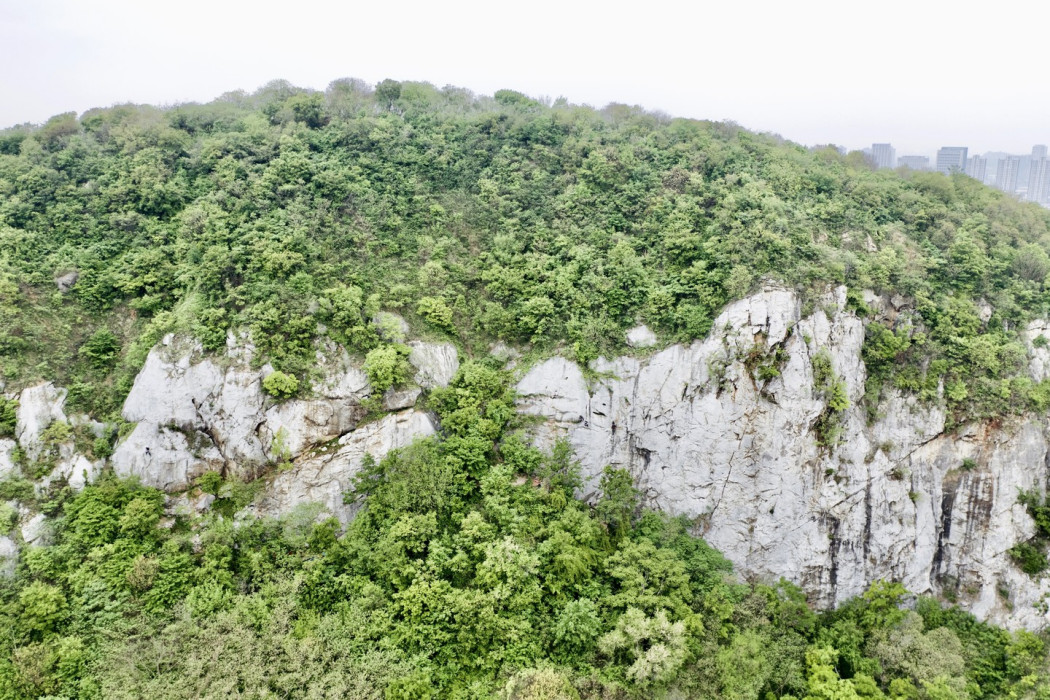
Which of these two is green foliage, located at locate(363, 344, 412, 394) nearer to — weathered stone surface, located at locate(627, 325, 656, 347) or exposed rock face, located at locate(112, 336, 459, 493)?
exposed rock face, located at locate(112, 336, 459, 493)

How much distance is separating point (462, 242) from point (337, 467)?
1340 centimetres

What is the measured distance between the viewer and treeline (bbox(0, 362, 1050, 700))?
16.7 metres

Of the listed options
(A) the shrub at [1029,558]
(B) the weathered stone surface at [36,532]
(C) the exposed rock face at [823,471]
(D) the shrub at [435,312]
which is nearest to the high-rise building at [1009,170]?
(C) the exposed rock face at [823,471]

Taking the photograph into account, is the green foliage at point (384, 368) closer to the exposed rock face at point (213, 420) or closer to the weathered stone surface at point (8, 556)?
the exposed rock face at point (213, 420)

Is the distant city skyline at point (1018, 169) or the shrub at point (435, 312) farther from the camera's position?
the distant city skyline at point (1018, 169)

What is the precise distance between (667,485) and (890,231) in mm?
17872

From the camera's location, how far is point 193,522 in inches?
802

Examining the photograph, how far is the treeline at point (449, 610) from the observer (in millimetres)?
16719

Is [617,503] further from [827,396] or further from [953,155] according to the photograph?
[953,155]

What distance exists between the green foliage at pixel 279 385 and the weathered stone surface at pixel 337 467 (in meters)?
2.68

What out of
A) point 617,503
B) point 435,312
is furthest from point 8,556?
point 617,503

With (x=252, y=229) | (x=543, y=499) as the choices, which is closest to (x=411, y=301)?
(x=252, y=229)

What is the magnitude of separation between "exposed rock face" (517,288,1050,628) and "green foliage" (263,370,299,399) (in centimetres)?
1083

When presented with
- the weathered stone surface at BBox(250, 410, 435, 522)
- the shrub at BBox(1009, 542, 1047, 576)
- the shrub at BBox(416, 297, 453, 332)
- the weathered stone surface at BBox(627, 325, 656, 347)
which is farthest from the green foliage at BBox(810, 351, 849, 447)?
the weathered stone surface at BBox(250, 410, 435, 522)
